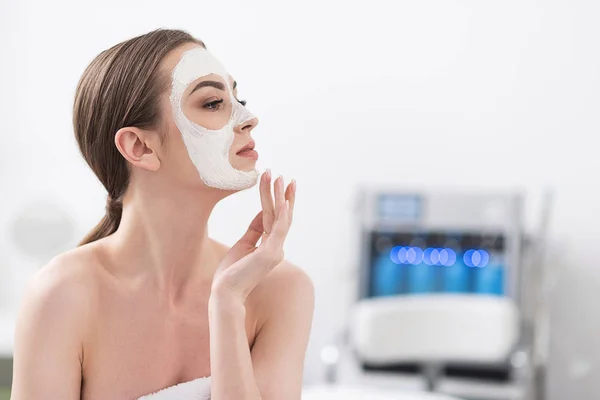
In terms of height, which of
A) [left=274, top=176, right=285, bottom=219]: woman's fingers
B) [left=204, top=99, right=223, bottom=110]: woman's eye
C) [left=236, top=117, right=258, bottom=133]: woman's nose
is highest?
[left=204, top=99, right=223, bottom=110]: woman's eye

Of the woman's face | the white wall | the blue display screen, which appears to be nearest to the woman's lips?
the woman's face

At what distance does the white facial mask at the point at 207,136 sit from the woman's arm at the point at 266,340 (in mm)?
139

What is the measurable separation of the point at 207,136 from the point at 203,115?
0.09 feet

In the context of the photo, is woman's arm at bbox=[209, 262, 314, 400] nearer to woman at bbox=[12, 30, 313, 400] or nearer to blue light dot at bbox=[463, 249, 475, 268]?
woman at bbox=[12, 30, 313, 400]

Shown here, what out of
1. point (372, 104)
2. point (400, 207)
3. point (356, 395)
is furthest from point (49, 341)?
point (372, 104)

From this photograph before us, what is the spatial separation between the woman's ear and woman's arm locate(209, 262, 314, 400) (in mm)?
177

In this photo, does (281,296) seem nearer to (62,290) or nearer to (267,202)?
(267,202)

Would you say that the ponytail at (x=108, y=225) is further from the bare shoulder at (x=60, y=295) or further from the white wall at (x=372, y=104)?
the white wall at (x=372, y=104)

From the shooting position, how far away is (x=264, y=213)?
0.94m

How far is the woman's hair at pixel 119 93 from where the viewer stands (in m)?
0.90

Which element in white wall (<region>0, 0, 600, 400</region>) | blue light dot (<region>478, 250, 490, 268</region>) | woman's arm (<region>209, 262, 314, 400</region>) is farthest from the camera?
white wall (<region>0, 0, 600, 400</region>)

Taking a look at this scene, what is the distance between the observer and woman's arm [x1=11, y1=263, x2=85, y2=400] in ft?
2.95

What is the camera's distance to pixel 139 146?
925mm

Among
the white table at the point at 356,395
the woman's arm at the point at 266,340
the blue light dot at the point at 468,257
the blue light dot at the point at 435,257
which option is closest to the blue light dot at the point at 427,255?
the blue light dot at the point at 435,257
